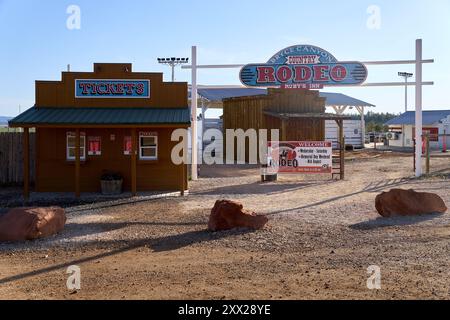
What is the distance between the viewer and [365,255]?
8938 millimetres

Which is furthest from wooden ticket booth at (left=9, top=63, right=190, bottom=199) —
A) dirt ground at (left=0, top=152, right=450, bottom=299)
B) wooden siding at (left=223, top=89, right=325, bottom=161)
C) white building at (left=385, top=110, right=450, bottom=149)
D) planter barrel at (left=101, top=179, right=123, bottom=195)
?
white building at (left=385, top=110, right=450, bottom=149)

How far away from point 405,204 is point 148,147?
9.11m

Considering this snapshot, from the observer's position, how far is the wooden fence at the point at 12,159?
779 inches

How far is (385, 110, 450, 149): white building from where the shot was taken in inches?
1847

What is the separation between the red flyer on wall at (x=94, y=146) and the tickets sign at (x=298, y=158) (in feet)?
22.0

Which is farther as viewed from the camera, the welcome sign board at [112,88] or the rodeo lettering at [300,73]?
the rodeo lettering at [300,73]

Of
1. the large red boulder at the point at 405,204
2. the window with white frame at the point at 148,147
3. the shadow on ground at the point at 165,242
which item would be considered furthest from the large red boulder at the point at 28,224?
the large red boulder at the point at 405,204

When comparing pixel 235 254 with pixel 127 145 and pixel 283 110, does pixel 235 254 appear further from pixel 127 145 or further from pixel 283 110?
pixel 283 110

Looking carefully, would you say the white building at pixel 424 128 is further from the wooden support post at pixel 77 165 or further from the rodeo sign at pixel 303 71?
the wooden support post at pixel 77 165

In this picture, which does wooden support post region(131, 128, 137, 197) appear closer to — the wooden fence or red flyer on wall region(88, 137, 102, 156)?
red flyer on wall region(88, 137, 102, 156)

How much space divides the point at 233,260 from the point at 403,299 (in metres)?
3.11

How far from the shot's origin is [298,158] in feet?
69.8

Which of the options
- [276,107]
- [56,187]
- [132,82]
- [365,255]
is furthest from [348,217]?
[276,107]
